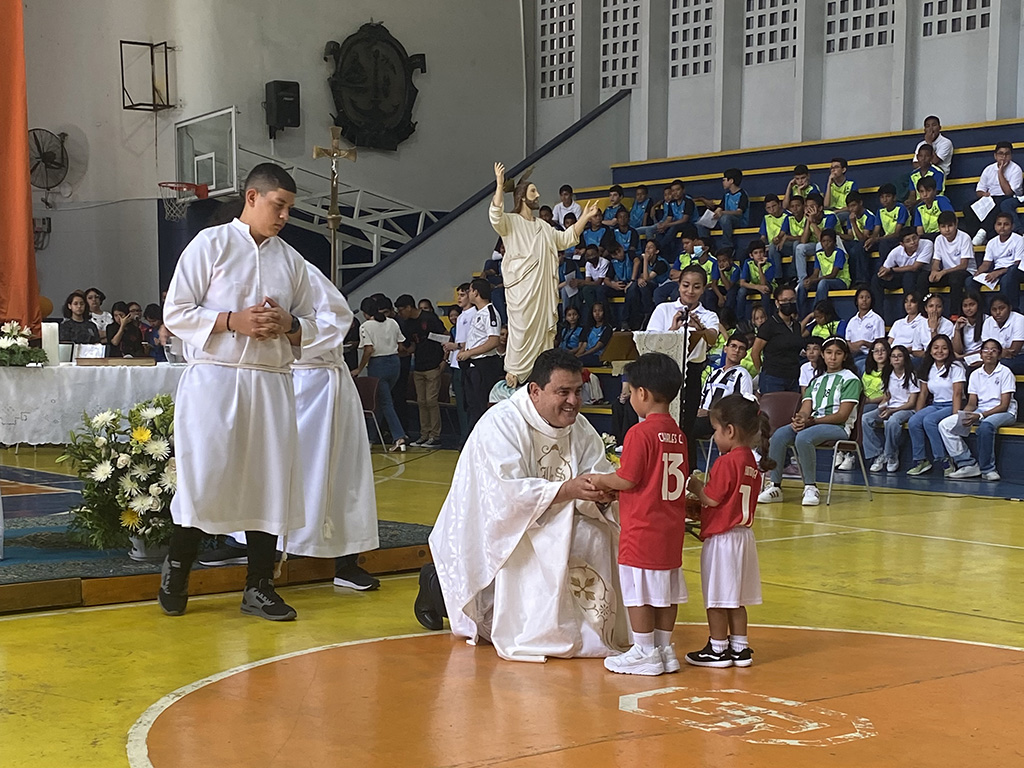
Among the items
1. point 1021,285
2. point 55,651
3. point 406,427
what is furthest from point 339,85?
point 55,651

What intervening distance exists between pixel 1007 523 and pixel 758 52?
10.6 meters

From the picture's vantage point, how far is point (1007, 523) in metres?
9.06

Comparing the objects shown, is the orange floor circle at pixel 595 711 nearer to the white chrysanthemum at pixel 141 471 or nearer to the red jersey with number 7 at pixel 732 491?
the red jersey with number 7 at pixel 732 491

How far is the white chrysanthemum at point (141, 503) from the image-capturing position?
6.35 metres

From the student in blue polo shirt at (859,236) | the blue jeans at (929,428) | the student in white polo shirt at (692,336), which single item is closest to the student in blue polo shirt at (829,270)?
the student in blue polo shirt at (859,236)

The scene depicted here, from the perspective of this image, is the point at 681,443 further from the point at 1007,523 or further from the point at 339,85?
the point at 339,85

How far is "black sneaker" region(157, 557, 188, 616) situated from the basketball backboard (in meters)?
12.8

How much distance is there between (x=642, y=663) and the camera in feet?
15.7

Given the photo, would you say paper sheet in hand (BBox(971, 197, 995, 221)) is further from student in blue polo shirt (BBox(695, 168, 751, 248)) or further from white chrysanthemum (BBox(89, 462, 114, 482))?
white chrysanthemum (BBox(89, 462, 114, 482))

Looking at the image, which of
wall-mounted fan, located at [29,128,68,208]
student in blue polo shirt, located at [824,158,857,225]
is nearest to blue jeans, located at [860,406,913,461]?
student in blue polo shirt, located at [824,158,857,225]

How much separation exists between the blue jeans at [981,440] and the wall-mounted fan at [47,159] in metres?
13.0

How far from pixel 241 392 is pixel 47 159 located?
14.8 m

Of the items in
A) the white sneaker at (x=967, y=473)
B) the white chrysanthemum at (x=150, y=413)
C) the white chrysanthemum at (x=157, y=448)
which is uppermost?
the white chrysanthemum at (x=150, y=413)

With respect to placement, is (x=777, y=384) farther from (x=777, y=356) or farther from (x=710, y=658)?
(x=710, y=658)
